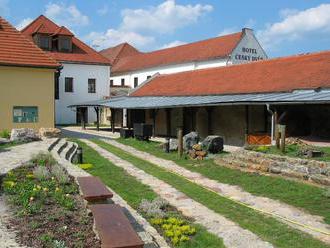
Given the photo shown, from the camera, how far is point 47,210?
6.90 meters

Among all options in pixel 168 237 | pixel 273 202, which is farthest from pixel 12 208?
pixel 273 202

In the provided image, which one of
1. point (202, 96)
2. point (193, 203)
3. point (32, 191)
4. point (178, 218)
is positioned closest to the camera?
point (32, 191)

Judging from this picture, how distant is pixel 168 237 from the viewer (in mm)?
7449

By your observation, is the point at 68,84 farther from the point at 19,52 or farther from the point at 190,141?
the point at 190,141

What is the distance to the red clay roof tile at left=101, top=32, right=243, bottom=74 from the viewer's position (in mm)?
42469

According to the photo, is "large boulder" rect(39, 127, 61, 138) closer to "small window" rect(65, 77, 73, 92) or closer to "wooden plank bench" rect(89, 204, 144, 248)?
"wooden plank bench" rect(89, 204, 144, 248)

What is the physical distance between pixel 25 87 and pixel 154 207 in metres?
15.6

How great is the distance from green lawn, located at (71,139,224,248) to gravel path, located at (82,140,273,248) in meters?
0.21

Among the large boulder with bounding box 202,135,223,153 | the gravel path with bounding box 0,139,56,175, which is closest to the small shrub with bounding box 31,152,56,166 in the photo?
the gravel path with bounding box 0,139,56,175

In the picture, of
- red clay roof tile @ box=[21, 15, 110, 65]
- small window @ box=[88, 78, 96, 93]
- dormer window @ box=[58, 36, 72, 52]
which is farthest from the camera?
small window @ box=[88, 78, 96, 93]

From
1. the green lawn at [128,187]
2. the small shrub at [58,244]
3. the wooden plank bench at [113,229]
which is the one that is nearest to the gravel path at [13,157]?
the green lawn at [128,187]

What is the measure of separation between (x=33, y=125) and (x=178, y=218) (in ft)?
52.3

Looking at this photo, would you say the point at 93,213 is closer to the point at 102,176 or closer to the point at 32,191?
the point at 32,191

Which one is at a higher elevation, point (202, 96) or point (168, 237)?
point (202, 96)
